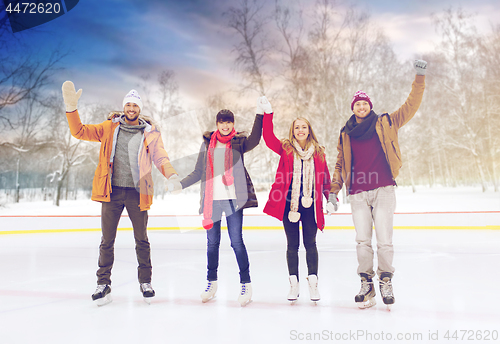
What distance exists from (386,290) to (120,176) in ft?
6.60

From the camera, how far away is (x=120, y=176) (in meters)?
2.39

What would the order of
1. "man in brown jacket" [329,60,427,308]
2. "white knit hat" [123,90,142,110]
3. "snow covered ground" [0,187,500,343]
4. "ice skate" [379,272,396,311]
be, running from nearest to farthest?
"snow covered ground" [0,187,500,343] < "ice skate" [379,272,396,311] < "man in brown jacket" [329,60,427,308] < "white knit hat" [123,90,142,110]

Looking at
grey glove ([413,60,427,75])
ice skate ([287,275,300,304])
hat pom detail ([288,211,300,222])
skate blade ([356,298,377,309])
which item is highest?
grey glove ([413,60,427,75])

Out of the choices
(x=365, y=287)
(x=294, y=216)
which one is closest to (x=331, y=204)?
(x=294, y=216)

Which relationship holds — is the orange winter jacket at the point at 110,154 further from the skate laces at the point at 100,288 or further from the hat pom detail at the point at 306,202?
the hat pom detail at the point at 306,202

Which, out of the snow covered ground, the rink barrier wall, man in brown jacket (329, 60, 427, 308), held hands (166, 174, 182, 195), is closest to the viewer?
the snow covered ground

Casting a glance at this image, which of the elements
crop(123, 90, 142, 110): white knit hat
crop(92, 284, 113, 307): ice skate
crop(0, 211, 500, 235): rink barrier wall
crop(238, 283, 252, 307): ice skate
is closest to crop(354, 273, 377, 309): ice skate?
crop(238, 283, 252, 307): ice skate

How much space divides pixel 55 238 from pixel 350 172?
18.4 feet

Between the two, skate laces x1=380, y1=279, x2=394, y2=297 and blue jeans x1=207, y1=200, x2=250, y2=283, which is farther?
blue jeans x1=207, y1=200, x2=250, y2=283

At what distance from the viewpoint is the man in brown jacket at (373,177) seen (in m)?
2.23

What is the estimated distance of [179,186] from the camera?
7.75 feet

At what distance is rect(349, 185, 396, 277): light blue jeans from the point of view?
2.24 m

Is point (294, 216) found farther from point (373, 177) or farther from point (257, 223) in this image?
point (257, 223)

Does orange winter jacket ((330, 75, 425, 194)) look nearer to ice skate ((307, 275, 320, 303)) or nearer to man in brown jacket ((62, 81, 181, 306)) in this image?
ice skate ((307, 275, 320, 303))
